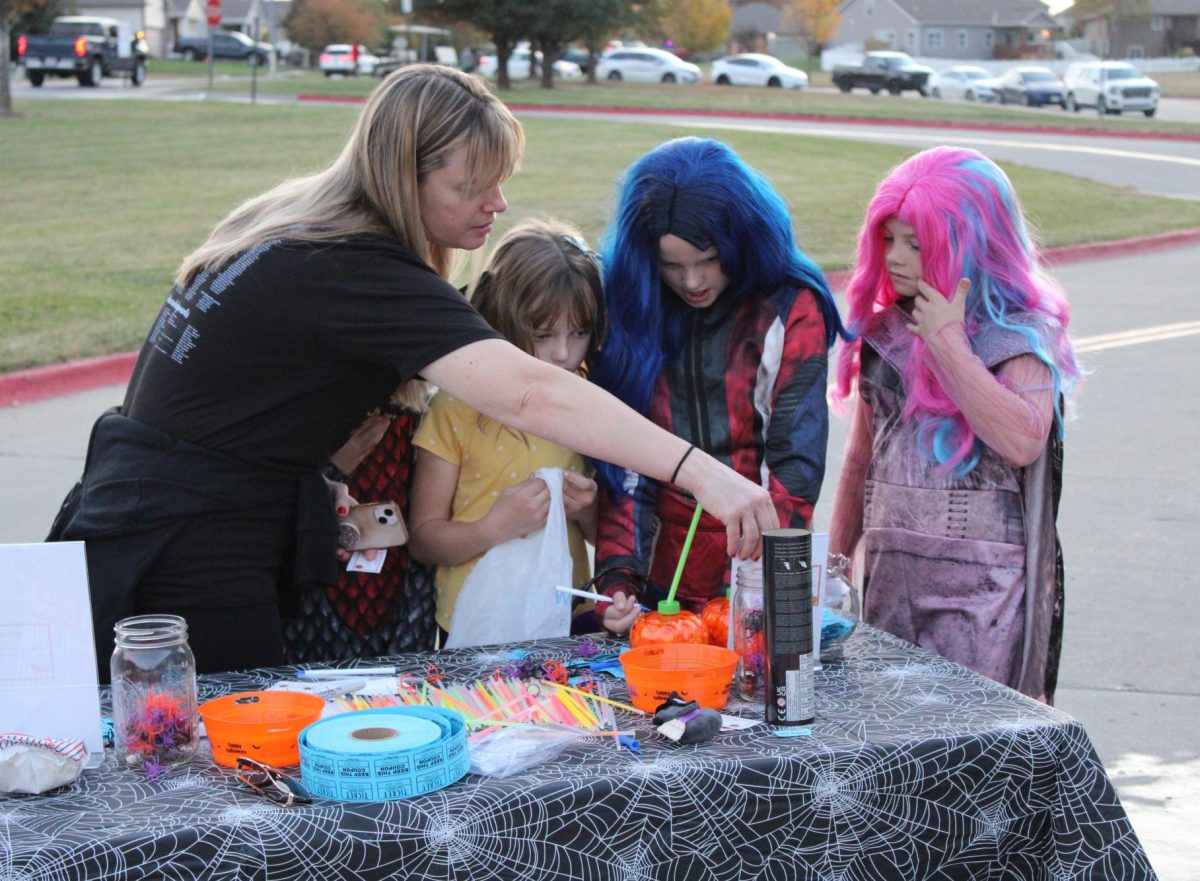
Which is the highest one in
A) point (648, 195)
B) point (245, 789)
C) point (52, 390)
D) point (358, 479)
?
point (648, 195)

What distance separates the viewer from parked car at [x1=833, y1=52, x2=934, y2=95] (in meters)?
49.2

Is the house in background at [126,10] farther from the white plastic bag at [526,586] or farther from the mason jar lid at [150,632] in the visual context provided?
the mason jar lid at [150,632]

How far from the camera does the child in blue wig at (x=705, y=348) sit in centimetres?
308

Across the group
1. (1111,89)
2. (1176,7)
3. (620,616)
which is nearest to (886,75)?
(1111,89)

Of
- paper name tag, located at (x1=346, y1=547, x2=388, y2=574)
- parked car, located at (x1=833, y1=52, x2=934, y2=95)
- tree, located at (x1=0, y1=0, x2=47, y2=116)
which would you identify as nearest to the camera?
paper name tag, located at (x1=346, y1=547, x2=388, y2=574)

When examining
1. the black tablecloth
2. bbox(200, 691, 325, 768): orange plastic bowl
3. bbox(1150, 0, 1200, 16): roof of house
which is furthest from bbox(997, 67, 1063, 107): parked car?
bbox(1150, 0, 1200, 16): roof of house

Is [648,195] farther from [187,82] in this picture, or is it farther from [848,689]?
[187,82]

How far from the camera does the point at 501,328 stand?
3.18 m

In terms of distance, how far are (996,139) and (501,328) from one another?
88.0 feet

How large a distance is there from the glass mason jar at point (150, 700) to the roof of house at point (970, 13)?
97.7 meters

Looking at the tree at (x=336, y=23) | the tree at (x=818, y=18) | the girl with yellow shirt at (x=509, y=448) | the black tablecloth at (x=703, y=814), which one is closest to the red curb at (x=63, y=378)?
the girl with yellow shirt at (x=509, y=448)

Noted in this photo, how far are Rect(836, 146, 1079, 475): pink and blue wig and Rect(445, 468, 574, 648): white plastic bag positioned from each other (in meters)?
0.83

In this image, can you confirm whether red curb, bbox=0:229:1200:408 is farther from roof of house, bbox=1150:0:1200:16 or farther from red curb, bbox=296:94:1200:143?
roof of house, bbox=1150:0:1200:16

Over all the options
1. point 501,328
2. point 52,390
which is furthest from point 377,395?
point 52,390
